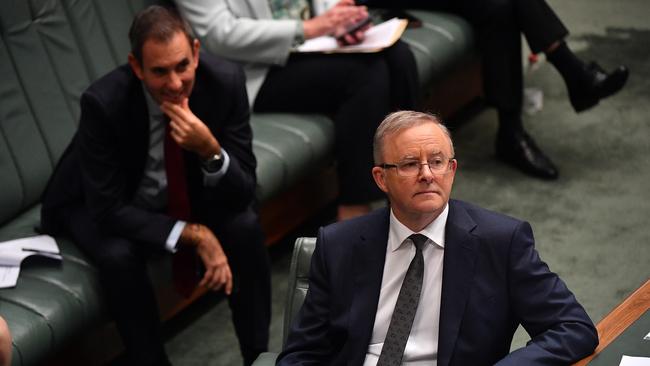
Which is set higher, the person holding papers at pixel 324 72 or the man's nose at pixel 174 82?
the man's nose at pixel 174 82

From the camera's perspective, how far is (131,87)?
3.22 meters

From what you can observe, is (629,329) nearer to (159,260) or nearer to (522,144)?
(159,260)

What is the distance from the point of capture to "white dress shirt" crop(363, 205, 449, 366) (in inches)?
92.0

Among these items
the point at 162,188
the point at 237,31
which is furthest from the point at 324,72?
the point at 162,188

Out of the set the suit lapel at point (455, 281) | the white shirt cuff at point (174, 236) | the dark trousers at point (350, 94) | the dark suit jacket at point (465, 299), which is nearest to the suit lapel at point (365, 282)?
the dark suit jacket at point (465, 299)

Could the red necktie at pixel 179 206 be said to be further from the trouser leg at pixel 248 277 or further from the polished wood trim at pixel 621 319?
the polished wood trim at pixel 621 319

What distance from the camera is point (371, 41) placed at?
13.1ft

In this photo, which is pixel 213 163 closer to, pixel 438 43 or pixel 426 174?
pixel 426 174

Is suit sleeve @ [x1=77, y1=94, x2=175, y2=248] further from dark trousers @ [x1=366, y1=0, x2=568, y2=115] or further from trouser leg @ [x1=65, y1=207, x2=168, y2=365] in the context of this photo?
dark trousers @ [x1=366, y1=0, x2=568, y2=115]

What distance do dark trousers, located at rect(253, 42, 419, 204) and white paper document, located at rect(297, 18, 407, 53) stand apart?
25mm

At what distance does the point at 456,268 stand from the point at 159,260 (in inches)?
51.3

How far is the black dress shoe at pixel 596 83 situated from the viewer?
4219mm

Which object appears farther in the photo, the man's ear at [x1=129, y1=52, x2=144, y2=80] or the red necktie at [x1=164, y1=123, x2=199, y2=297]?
the red necktie at [x1=164, y1=123, x2=199, y2=297]

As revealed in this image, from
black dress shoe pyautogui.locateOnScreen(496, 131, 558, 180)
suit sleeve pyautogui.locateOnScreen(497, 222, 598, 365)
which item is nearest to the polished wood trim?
suit sleeve pyautogui.locateOnScreen(497, 222, 598, 365)
